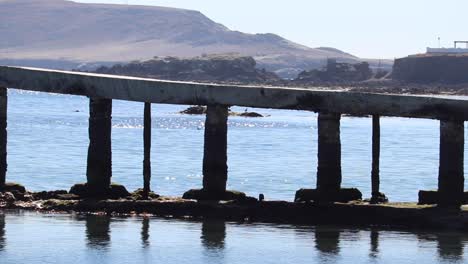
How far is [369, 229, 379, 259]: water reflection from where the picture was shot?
82.7 feet

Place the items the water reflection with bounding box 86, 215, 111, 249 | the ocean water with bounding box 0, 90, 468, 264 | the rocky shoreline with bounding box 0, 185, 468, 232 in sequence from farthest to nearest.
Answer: the rocky shoreline with bounding box 0, 185, 468, 232, the water reflection with bounding box 86, 215, 111, 249, the ocean water with bounding box 0, 90, 468, 264

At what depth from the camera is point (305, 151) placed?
63969 millimetres

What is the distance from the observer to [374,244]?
26.1 meters

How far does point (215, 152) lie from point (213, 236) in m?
2.59

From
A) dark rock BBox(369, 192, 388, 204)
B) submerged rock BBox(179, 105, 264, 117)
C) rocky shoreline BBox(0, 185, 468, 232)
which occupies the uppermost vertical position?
submerged rock BBox(179, 105, 264, 117)

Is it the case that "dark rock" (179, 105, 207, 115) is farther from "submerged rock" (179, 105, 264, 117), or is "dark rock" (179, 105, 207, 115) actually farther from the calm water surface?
the calm water surface

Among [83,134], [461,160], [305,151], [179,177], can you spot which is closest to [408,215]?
[461,160]

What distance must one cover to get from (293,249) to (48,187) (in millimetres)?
14389

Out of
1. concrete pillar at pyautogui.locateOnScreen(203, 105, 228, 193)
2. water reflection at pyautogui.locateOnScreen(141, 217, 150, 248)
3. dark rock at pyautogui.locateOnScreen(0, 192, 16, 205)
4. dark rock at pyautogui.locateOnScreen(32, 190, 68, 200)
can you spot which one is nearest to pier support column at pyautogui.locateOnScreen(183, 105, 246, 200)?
concrete pillar at pyautogui.locateOnScreen(203, 105, 228, 193)

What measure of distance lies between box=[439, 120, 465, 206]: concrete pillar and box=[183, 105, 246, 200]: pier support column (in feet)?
14.2

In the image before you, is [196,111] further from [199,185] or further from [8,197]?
[8,197]

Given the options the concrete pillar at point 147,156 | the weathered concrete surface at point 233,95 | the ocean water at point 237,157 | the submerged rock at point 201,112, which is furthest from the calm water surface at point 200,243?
the submerged rock at point 201,112

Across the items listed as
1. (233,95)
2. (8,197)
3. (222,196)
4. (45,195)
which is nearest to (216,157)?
(222,196)

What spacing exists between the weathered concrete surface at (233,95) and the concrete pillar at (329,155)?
282 mm
